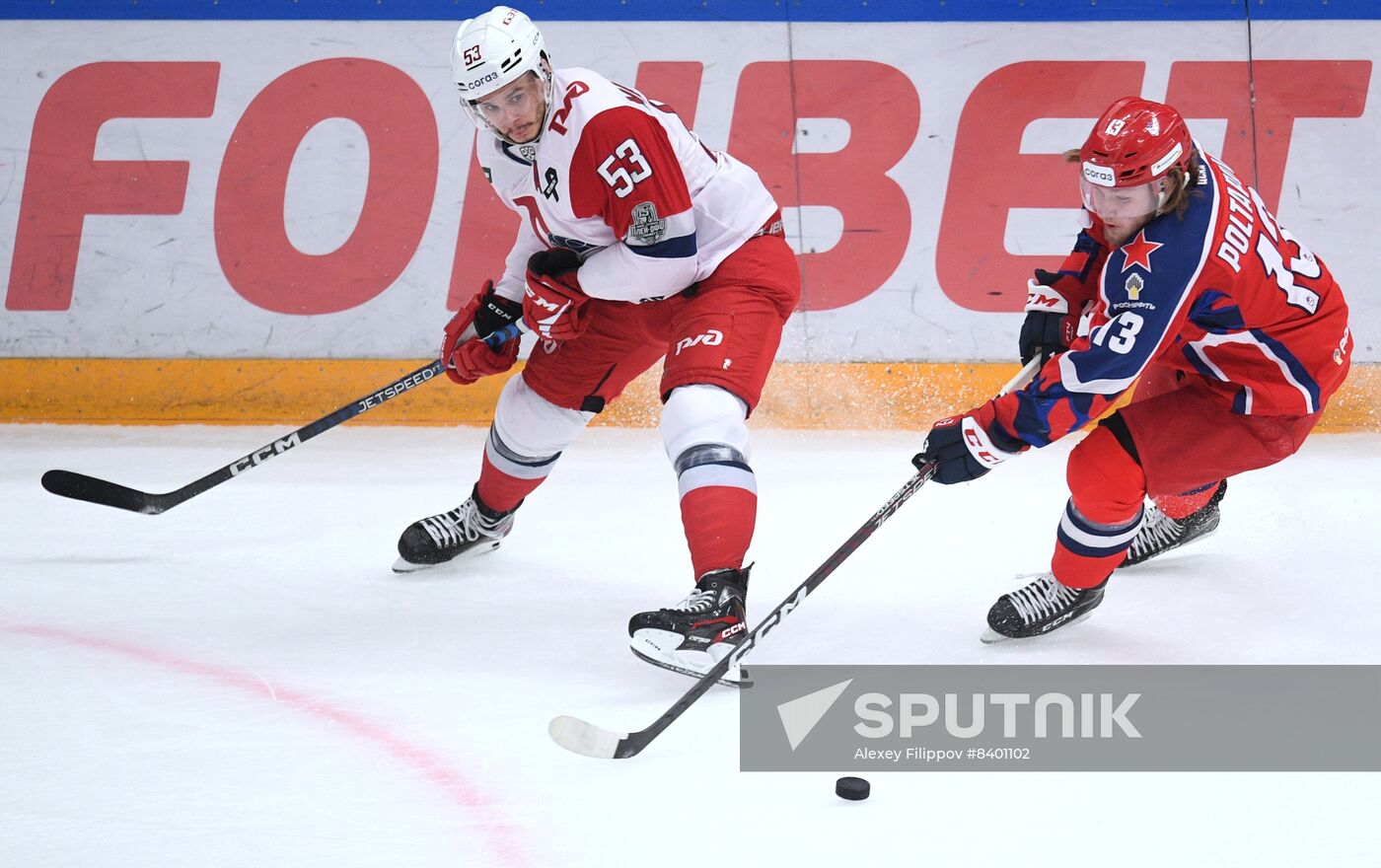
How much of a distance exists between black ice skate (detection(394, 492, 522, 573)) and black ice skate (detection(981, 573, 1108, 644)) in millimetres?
1081

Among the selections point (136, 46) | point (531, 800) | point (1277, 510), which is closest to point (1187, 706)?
point (531, 800)

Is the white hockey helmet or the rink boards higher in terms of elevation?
the white hockey helmet

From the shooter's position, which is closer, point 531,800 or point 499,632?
point 531,800

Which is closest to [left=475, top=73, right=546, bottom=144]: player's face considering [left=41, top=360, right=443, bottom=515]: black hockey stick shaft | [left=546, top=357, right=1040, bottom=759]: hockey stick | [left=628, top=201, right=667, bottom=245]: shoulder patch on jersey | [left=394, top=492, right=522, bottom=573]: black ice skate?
[left=628, top=201, right=667, bottom=245]: shoulder patch on jersey

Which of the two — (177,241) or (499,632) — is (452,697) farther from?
(177,241)

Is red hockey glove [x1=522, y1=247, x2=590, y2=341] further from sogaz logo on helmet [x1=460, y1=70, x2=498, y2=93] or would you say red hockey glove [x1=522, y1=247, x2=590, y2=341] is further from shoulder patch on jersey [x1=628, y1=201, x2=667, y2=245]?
sogaz logo on helmet [x1=460, y1=70, x2=498, y2=93]

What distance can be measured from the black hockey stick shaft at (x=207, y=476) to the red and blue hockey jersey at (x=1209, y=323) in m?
1.37

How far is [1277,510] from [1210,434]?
3.83 ft

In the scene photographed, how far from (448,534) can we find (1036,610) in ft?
4.10

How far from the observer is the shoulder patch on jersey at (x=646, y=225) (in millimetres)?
2400

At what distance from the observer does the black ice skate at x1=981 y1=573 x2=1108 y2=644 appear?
2461mm

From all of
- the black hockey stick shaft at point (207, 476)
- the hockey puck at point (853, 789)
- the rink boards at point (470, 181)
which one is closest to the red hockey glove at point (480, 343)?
the black hockey stick shaft at point (207, 476)

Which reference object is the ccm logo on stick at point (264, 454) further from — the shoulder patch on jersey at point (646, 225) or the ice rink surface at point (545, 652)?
the shoulder patch on jersey at point (646, 225)
